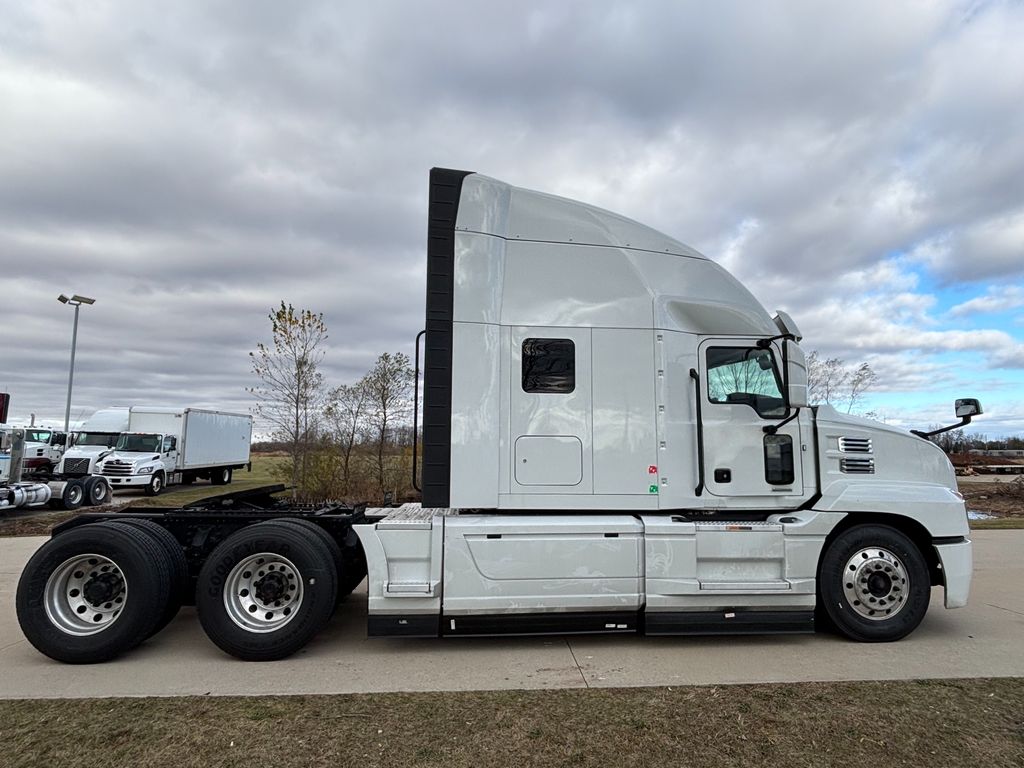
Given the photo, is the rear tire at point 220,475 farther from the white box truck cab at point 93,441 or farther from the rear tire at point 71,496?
the rear tire at point 71,496

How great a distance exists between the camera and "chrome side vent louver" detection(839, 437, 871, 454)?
569 cm

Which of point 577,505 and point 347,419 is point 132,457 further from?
point 577,505

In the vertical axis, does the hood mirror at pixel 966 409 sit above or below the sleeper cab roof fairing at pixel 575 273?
below

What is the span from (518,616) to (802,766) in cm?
236

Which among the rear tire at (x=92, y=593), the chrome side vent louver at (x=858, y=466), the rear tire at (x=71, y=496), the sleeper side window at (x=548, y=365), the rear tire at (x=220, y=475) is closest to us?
the rear tire at (x=92, y=593)

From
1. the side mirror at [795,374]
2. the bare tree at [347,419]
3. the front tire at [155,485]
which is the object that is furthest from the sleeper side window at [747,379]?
the front tire at [155,485]

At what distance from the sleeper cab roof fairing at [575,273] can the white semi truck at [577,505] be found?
20 mm

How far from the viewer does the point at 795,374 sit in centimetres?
532

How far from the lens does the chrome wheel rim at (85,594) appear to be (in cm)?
498

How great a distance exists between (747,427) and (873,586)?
171cm

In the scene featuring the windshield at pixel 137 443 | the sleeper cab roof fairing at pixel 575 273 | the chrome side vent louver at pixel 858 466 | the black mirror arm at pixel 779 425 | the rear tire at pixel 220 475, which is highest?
the sleeper cab roof fairing at pixel 575 273

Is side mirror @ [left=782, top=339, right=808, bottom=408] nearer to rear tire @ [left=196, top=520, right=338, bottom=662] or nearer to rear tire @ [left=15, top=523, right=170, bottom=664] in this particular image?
rear tire @ [left=196, top=520, right=338, bottom=662]

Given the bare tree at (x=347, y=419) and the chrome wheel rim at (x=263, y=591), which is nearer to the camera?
the chrome wheel rim at (x=263, y=591)

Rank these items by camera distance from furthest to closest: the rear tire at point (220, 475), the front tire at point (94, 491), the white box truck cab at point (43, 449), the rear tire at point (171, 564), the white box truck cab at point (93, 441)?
the rear tire at point (220, 475)
the white box truck cab at point (43, 449)
the white box truck cab at point (93, 441)
the front tire at point (94, 491)
the rear tire at point (171, 564)
